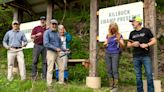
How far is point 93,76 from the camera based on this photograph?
8.62 meters

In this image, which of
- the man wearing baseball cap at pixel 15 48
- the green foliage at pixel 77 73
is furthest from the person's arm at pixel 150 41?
the man wearing baseball cap at pixel 15 48

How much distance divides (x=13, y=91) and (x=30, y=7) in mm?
5151

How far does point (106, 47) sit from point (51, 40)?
1346 mm

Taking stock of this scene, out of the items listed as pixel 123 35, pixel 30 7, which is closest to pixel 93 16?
pixel 123 35

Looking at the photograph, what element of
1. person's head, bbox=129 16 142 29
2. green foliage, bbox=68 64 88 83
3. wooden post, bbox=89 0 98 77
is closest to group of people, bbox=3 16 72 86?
wooden post, bbox=89 0 98 77

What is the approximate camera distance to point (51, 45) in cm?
810

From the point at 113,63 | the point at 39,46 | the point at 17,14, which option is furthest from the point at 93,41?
the point at 17,14

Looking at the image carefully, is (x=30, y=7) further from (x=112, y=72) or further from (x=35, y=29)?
(x=112, y=72)

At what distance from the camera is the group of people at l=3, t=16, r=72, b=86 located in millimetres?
8156

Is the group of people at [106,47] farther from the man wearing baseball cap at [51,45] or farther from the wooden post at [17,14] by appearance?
the wooden post at [17,14]

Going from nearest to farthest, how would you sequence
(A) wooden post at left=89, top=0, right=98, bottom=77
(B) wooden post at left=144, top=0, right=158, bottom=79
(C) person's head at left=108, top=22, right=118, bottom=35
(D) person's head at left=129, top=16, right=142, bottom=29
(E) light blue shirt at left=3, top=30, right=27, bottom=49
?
1. (D) person's head at left=129, top=16, right=142, bottom=29
2. (B) wooden post at left=144, top=0, right=158, bottom=79
3. (C) person's head at left=108, top=22, right=118, bottom=35
4. (A) wooden post at left=89, top=0, right=98, bottom=77
5. (E) light blue shirt at left=3, top=30, right=27, bottom=49

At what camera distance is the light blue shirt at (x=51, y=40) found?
809 centimetres

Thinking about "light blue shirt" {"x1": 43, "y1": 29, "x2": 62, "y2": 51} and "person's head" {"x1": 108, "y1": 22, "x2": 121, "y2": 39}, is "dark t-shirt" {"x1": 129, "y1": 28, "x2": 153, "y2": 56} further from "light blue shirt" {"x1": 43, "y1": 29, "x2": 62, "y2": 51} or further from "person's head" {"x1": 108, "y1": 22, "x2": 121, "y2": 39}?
"light blue shirt" {"x1": 43, "y1": 29, "x2": 62, "y2": 51}

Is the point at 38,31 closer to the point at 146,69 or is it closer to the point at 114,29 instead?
the point at 114,29
